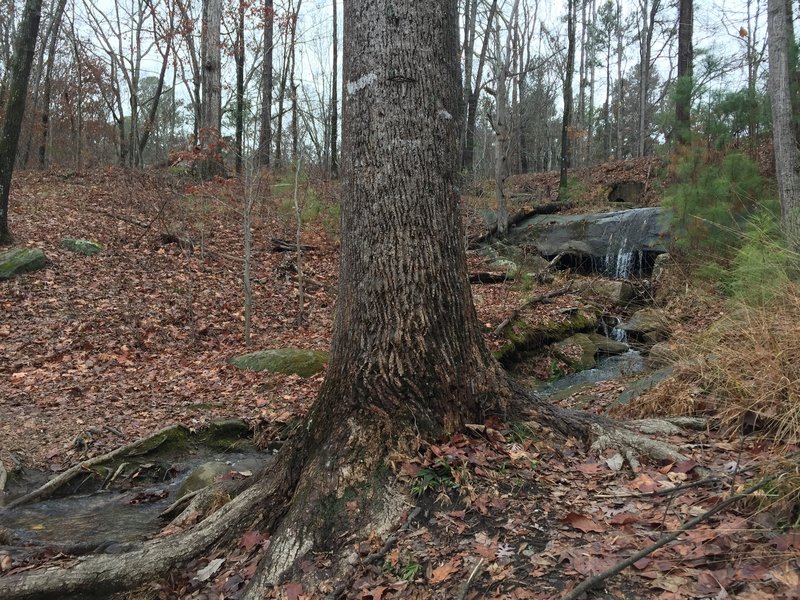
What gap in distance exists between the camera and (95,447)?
19.2 ft

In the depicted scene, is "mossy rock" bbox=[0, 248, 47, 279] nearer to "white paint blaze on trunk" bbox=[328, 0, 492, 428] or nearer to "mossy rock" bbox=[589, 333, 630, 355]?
"white paint blaze on trunk" bbox=[328, 0, 492, 428]

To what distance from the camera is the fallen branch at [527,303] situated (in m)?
9.21

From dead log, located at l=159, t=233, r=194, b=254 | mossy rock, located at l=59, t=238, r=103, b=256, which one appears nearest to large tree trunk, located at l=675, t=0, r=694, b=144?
dead log, located at l=159, t=233, r=194, b=254

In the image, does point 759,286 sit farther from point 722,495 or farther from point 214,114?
point 214,114

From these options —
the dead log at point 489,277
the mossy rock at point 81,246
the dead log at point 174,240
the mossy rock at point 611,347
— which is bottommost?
the mossy rock at point 611,347

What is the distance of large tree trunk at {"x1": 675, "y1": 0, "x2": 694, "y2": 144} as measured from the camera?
42.8ft

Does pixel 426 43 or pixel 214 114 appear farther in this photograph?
pixel 214 114

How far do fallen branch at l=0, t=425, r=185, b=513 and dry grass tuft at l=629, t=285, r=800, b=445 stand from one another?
489 cm

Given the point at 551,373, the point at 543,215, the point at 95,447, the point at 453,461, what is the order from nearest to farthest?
the point at 453,461 → the point at 95,447 → the point at 551,373 → the point at 543,215

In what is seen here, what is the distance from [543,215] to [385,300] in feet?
50.5

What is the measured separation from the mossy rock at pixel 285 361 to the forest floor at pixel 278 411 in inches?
6.9

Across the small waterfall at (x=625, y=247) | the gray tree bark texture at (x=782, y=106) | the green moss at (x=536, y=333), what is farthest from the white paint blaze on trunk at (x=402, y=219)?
the small waterfall at (x=625, y=247)

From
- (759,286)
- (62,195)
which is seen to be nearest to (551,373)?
(759,286)

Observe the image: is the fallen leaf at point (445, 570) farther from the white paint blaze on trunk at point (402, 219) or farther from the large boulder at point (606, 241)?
the large boulder at point (606, 241)
